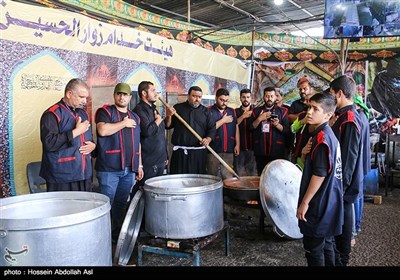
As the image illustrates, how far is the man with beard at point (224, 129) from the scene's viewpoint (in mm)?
4672

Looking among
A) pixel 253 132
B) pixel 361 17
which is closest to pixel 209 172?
pixel 253 132

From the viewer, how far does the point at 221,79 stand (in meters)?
7.16

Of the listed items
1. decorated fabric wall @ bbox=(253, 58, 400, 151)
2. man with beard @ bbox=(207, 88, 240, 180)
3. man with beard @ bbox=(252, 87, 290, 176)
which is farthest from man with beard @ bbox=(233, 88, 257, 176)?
decorated fabric wall @ bbox=(253, 58, 400, 151)

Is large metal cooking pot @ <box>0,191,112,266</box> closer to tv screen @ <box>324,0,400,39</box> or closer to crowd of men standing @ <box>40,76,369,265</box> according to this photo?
crowd of men standing @ <box>40,76,369,265</box>

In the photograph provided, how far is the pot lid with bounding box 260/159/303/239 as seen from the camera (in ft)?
10.2

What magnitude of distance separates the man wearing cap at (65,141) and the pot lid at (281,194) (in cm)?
151

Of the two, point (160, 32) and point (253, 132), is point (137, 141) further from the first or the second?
point (160, 32)

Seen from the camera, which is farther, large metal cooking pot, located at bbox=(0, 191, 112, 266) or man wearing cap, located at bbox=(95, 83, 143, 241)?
man wearing cap, located at bbox=(95, 83, 143, 241)

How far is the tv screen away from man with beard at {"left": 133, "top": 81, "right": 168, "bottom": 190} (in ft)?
13.8

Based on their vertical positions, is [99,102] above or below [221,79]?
below

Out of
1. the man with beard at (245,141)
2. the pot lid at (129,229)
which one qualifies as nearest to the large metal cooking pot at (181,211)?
the pot lid at (129,229)

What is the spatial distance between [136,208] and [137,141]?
0.81 meters

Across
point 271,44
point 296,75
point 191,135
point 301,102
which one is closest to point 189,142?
point 191,135

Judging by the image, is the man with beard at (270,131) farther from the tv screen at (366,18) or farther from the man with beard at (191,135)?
the tv screen at (366,18)
